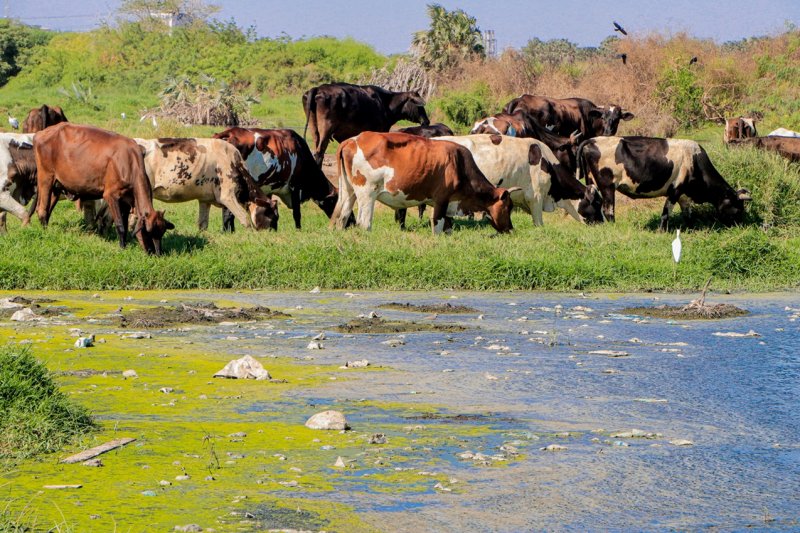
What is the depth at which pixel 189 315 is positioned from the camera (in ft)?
35.0

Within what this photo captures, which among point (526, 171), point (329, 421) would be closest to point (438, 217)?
point (526, 171)

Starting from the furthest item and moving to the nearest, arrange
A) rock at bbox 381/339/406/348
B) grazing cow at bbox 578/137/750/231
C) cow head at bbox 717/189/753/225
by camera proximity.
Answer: grazing cow at bbox 578/137/750/231
cow head at bbox 717/189/753/225
rock at bbox 381/339/406/348

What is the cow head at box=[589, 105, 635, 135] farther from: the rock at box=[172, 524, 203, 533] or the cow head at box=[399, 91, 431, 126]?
the rock at box=[172, 524, 203, 533]

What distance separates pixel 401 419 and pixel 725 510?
6.75ft

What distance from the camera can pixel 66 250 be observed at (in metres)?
14.0

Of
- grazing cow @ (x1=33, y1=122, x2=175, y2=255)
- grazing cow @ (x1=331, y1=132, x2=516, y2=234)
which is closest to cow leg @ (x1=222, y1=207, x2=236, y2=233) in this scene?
grazing cow @ (x1=331, y1=132, x2=516, y2=234)

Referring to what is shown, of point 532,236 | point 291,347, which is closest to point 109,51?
point 532,236

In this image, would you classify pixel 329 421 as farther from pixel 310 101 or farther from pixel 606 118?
pixel 606 118

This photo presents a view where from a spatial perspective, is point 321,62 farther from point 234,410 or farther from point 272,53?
point 234,410

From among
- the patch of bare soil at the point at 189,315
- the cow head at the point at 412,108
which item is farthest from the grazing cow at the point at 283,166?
the patch of bare soil at the point at 189,315

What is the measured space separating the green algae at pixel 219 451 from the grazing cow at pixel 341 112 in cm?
1383

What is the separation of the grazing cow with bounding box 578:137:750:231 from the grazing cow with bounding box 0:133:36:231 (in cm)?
Answer: 770

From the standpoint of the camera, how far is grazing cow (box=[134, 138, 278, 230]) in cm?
1691

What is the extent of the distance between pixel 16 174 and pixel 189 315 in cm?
681
